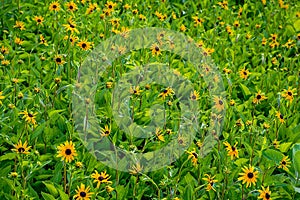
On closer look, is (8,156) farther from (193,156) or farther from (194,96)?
(194,96)

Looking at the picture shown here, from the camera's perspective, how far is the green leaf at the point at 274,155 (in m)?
3.01

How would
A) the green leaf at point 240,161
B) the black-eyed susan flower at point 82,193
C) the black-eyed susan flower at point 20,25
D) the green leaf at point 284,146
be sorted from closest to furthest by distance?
the black-eyed susan flower at point 82,193 < the green leaf at point 240,161 < the green leaf at point 284,146 < the black-eyed susan flower at point 20,25

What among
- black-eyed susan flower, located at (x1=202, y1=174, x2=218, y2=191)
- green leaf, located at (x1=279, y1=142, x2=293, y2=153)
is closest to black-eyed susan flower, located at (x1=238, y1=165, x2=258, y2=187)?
black-eyed susan flower, located at (x1=202, y1=174, x2=218, y2=191)

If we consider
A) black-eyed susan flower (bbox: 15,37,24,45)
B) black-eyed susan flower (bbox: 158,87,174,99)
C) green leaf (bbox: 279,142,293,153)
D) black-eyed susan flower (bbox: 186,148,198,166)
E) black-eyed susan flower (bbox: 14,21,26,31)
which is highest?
black-eyed susan flower (bbox: 14,21,26,31)

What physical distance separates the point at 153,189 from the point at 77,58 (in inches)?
54.5

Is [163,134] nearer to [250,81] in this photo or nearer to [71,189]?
[71,189]

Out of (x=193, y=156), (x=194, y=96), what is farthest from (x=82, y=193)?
A: (x=194, y=96)

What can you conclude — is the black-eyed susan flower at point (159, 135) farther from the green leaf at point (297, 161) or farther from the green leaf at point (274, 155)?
the green leaf at point (297, 161)

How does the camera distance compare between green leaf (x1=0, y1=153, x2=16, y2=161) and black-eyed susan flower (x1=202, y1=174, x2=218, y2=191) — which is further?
green leaf (x1=0, y1=153, x2=16, y2=161)

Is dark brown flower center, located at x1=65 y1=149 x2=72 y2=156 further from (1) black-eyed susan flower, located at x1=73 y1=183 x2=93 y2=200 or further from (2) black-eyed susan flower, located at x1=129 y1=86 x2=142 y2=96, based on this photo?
(2) black-eyed susan flower, located at x1=129 y1=86 x2=142 y2=96

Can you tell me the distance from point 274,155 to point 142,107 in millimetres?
983

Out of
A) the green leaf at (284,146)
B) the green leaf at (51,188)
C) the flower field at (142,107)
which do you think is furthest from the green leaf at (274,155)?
the green leaf at (51,188)

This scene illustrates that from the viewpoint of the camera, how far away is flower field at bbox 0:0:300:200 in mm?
2896

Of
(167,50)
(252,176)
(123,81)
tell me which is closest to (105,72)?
(123,81)
